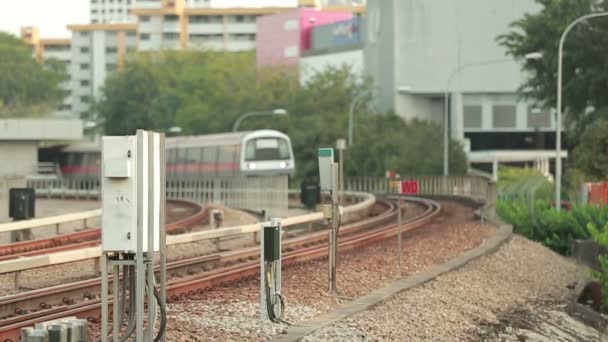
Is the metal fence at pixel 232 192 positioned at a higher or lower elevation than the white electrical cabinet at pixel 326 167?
lower

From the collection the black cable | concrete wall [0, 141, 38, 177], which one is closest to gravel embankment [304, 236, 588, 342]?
the black cable

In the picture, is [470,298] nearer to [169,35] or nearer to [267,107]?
[267,107]

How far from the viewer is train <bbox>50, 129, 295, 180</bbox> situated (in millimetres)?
55500

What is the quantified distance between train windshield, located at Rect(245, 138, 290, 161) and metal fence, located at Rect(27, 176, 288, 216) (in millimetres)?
2054

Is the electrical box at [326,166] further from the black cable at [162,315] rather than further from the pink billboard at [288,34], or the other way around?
the pink billboard at [288,34]

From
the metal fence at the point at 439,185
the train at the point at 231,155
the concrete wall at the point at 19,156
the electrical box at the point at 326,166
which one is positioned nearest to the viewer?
the electrical box at the point at 326,166

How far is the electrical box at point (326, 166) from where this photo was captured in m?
17.9

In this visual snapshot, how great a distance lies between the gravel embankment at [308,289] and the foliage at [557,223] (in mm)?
3429

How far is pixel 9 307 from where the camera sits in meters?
15.6

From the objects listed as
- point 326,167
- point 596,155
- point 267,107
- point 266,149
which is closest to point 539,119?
point 267,107

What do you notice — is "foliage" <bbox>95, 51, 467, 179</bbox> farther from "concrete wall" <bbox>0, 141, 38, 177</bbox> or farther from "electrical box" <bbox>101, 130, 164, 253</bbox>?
"electrical box" <bbox>101, 130, 164, 253</bbox>

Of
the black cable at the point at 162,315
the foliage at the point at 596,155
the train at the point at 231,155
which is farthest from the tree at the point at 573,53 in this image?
the black cable at the point at 162,315

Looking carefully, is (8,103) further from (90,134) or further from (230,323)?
(230,323)

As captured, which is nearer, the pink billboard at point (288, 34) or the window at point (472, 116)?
the window at point (472, 116)
